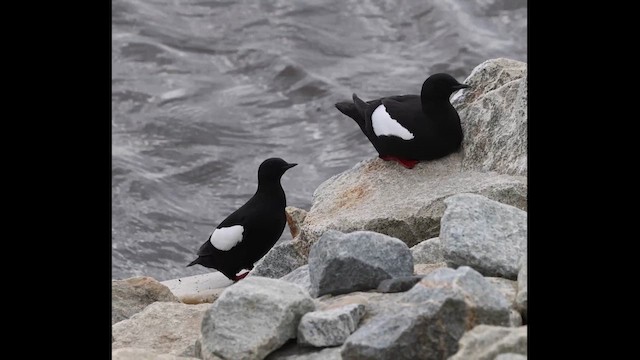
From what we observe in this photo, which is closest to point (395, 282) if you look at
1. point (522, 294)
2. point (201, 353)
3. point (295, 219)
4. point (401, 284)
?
Answer: point (401, 284)

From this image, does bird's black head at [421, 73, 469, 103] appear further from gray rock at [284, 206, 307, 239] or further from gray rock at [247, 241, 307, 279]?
gray rock at [284, 206, 307, 239]

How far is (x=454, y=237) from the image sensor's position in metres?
5.21

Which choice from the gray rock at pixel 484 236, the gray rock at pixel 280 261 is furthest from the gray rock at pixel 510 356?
the gray rock at pixel 280 261

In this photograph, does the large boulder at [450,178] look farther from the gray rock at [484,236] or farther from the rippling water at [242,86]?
the rippling water at [242,86]

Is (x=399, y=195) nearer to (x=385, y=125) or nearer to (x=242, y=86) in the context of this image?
(x=385, y=125)

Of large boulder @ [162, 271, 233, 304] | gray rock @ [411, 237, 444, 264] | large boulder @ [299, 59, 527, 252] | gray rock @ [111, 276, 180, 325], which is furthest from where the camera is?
large boulder @ [162, 271, 233, 304]

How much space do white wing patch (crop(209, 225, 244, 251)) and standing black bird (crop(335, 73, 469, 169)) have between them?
1.35m

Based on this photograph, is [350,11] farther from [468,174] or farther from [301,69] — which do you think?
[468,174]

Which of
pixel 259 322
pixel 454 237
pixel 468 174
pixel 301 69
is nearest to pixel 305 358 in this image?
pixel 259 322

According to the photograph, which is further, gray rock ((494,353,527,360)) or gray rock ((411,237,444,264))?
gray rock ((411,237,444,264))

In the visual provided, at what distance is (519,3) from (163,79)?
5.87m

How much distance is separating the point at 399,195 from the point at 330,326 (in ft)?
9.01

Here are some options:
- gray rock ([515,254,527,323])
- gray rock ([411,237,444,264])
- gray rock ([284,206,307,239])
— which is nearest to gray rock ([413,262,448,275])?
gray rock ([411,237,444,264])

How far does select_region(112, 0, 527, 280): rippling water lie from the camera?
13.9 m
